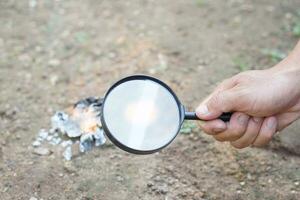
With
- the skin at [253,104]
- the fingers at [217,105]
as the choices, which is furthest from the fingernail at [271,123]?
the fingers at [217,105]

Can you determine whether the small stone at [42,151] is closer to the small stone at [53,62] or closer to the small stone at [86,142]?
the small stone at [86,142]

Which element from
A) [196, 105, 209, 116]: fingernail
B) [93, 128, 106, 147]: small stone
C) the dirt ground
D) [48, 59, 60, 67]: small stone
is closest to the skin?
[196, 105, 209, 116]: fingernail

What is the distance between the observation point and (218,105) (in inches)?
97.2

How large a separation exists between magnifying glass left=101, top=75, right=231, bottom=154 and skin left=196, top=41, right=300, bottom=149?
61 mm

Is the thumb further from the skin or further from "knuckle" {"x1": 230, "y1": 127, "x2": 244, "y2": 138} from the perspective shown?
"knuckle" {"x1": 230, "y1": 127, "x2": 244, "y2": 138}

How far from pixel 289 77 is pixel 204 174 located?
0.71 meters

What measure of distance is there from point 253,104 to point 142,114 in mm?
531

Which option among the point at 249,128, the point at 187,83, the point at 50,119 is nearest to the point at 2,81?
the point at 50,119

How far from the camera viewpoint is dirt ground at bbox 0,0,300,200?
278 centimetres

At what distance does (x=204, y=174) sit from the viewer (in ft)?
9.37

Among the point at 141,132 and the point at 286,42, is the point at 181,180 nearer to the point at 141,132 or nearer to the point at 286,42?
the point at 141,132

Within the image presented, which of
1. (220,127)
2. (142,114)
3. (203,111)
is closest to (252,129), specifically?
(220,127)

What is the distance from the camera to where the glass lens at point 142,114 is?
2.35 meters

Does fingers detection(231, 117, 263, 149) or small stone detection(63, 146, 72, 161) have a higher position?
fingers detection(231, 117, 263, 149)
